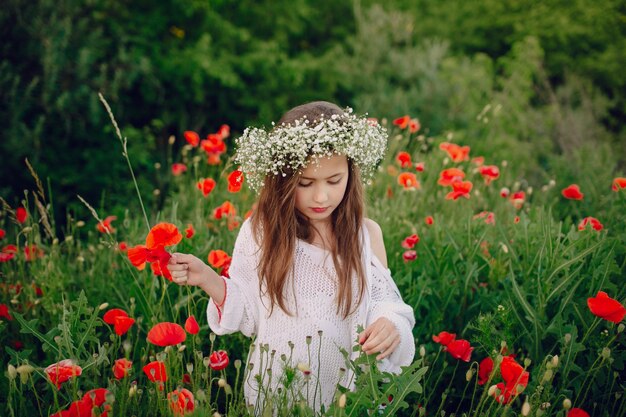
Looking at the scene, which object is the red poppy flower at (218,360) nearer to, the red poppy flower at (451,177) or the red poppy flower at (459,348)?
the red poppy flower at (459,348)

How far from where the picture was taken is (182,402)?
1413 millimetres

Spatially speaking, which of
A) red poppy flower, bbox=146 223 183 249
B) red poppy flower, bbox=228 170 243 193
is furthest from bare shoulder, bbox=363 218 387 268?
red poppy flower, bbox=146 223 183 249

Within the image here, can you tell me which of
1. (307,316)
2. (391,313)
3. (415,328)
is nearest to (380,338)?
(391,313)

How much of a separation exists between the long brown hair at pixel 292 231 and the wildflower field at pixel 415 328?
0.16 metres

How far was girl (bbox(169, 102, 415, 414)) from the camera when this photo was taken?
177 cm

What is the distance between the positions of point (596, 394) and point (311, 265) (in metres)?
1.07

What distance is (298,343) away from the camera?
6.05 feet

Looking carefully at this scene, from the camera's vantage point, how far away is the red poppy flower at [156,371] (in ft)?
5.03

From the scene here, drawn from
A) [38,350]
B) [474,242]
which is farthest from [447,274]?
[38,350]

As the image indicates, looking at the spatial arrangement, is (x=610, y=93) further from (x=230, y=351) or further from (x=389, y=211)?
(x=230, y=351)

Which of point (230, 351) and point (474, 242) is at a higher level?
point (474, 242)

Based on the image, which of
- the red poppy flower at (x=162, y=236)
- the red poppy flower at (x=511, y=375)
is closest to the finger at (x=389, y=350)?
the red poppy flower at (x=511, y=375)

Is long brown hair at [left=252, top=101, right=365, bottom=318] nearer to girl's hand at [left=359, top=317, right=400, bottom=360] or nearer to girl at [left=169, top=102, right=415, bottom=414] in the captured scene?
girl at [left=169, top=102, right=415, bottom=414]

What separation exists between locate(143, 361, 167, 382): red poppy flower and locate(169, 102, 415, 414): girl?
0.27 metres
